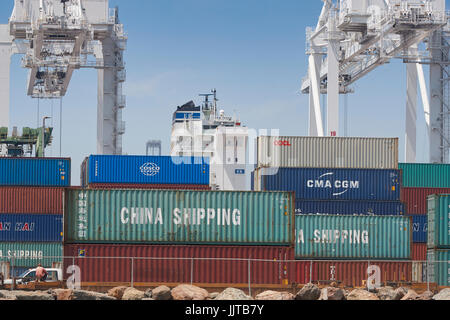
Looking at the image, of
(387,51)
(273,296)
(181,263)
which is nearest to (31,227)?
(181,263)

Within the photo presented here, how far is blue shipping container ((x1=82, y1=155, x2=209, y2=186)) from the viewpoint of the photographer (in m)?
49.2

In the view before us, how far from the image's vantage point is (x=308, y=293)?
1222 inches

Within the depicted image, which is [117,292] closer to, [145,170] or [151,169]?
[145,170]

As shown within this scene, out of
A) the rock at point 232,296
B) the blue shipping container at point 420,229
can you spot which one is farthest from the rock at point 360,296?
the blue shipping container at point 420,229

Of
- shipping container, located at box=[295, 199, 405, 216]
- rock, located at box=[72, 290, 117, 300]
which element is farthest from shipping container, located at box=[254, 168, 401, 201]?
rock, located at box=[72, 290, 117, 300]

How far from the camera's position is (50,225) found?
48219 mm

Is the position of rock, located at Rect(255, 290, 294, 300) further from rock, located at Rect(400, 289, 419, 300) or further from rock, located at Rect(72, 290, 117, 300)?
rock, located at Rect(72, 290, 117, 300)

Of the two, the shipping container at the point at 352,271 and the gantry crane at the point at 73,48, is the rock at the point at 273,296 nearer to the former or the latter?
the shipping container at the point at 352,271

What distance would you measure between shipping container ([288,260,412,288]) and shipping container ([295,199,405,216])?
24.5 feet

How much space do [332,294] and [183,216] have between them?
308 inches

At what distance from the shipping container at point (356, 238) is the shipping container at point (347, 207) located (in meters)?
6.38

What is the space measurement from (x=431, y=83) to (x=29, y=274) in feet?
147

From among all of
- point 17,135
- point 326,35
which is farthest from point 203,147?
point 326,35
